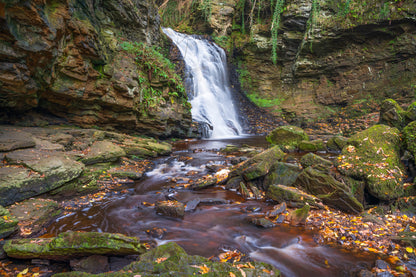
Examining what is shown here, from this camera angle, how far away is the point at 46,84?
263 inches

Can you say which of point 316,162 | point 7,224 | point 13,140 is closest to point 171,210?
point 7,224

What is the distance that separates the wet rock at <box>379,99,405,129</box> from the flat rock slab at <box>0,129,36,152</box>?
1000cm

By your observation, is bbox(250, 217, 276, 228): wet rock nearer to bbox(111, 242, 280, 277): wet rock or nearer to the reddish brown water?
Result: the reddish brown water

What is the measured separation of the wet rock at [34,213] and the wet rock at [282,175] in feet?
14.6

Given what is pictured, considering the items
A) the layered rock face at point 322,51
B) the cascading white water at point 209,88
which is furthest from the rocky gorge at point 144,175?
the cascading white water at point 209,88

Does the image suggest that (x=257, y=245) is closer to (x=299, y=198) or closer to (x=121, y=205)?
(x=299, y=198)

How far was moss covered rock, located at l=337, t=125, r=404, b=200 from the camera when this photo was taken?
4.01 m

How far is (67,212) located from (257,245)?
355 cm

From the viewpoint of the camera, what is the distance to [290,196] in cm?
435

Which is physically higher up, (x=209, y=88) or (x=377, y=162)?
(x=209, y=88)

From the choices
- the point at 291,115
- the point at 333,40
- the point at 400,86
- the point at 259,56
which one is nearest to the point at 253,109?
the point at 291,115

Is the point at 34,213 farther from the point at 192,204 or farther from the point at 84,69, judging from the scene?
the point at 84,69

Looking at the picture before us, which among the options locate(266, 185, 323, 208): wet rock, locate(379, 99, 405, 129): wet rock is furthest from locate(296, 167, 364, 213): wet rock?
locate(379, 99, 405, 129): wet rock

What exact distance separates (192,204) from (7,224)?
2963 millimetres
